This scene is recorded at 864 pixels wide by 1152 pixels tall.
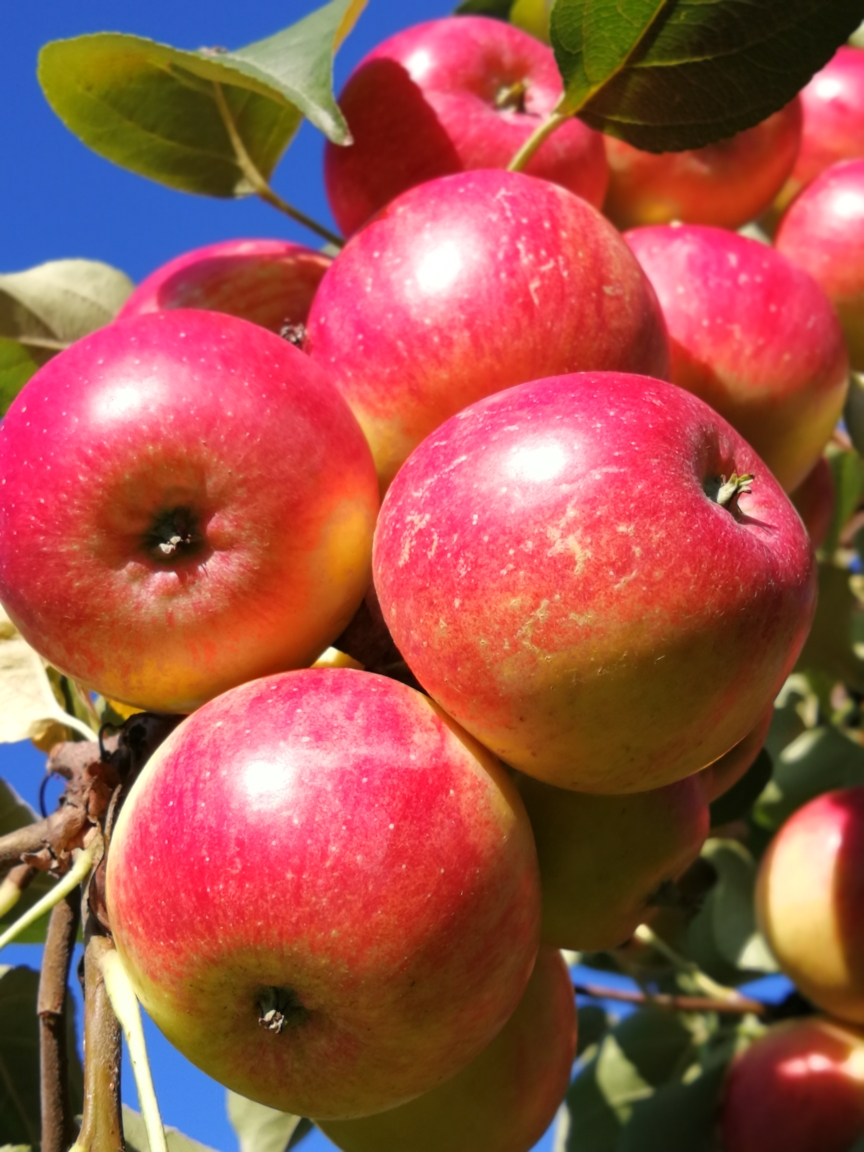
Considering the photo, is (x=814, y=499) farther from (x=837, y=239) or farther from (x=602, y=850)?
(x=602, y=850)

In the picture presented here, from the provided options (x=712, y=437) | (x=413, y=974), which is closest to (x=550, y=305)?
(x=712, y=437)

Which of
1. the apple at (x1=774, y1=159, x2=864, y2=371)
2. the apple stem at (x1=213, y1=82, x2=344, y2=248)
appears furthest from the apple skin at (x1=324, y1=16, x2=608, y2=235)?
the apple at (x1=774, y1=159, x2=864, y2=371)

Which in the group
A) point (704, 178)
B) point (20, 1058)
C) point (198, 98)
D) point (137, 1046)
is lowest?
point (20, 1058)

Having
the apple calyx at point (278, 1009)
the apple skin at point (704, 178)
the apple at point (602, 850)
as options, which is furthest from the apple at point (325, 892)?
the apple skin at point (704, 178)

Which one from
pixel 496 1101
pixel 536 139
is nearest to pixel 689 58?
pixel 536 139

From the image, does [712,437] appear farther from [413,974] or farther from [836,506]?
[836,506]

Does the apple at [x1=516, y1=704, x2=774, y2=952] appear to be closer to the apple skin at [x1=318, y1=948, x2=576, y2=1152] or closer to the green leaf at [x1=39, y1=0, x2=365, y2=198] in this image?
the apple skin at [x1=318, y1=948, x2=576, y2=1152]
